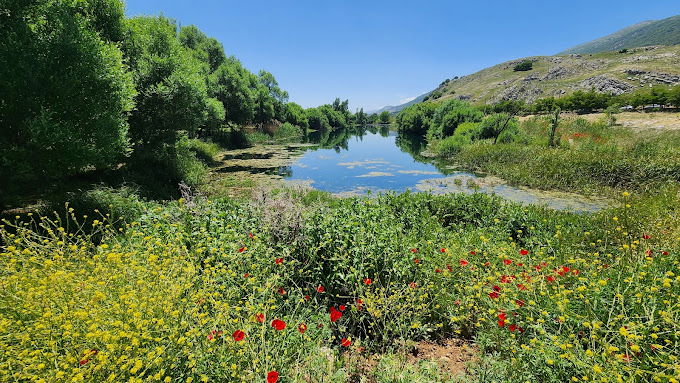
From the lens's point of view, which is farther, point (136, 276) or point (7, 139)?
point (7, 139)

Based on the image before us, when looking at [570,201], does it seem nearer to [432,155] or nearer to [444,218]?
[444,218]

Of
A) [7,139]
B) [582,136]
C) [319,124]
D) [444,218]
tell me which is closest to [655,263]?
[444,218]

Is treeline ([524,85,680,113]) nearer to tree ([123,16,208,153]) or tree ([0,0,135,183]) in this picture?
tree ([123,16,208,153])

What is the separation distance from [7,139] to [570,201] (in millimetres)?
22326

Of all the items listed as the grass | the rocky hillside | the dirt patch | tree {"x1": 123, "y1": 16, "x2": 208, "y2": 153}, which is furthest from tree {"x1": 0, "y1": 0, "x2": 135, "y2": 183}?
the rocky hillside

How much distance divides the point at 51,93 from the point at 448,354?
13.4 m

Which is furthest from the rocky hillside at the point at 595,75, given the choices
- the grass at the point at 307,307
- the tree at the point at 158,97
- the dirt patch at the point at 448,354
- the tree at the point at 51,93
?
the tree at the point at 51,93

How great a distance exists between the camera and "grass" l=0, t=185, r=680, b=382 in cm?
275

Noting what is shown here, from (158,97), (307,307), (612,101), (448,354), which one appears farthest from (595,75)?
(307,307)

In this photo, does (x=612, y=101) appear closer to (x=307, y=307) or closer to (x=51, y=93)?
(x=307, y=307)

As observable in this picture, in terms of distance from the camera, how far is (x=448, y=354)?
411cm

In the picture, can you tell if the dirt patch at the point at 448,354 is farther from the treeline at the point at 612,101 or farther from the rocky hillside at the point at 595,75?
the rocky hillside at the point at 595,75

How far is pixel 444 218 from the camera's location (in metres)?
10.0

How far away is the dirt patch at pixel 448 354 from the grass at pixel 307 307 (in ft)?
0.60
